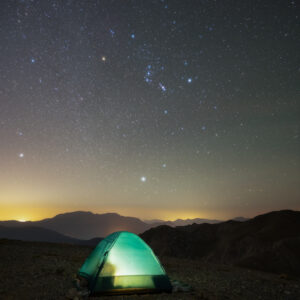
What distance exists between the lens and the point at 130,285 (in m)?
6.80

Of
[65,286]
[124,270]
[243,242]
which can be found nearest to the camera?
[124,270]

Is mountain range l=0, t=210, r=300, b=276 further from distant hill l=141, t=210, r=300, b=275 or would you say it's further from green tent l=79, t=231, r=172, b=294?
green tent l=79, t=231, r=172, b=294

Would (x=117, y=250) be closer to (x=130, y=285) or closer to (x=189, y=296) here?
(x=130, y=285)

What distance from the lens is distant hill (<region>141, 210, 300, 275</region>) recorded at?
1310 inches

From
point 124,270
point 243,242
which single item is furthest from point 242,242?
point 124,270

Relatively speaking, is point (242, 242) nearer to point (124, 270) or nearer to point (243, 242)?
point (243, 242)

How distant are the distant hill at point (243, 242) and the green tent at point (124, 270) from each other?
29987mm

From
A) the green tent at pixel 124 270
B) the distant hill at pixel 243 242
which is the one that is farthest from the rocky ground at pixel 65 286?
the distant hill at pixel 243 242

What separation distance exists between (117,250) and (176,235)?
52.2m

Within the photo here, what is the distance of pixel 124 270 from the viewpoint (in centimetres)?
699

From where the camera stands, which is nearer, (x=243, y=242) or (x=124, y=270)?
(x=124, y=270)

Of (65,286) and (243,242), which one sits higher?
(65,286)

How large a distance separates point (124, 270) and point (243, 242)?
42825 mm

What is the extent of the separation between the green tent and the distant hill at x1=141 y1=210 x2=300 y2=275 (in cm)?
2999
